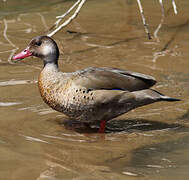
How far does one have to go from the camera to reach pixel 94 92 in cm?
554

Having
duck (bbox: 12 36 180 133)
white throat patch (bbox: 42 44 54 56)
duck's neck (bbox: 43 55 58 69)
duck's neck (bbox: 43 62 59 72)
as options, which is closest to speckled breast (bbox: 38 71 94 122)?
duck (bbox: 12 36 180 133)

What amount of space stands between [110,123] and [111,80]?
79 centimetres

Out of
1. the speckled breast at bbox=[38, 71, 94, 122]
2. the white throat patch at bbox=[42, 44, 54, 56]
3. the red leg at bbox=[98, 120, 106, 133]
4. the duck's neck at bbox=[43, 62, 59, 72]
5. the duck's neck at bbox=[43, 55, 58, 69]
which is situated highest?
the white throat patch at bbox=[42, 44, 54, 56]

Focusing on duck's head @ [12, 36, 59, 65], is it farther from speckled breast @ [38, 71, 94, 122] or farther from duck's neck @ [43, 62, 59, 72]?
speckled breast @ [38, 71, 94, 122]

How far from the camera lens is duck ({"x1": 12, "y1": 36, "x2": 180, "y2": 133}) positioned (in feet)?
18.0

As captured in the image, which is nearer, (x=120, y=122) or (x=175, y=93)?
(x=120, y=122)

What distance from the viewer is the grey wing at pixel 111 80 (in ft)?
18.3

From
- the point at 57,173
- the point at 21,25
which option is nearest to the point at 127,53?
the point at 21,25

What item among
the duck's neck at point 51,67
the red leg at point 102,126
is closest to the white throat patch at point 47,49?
the duck's neck at point 51,67

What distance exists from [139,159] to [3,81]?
10.2 feet

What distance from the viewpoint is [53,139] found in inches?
208

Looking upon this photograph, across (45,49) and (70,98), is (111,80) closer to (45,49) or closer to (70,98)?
(70,98)

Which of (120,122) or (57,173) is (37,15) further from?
(57,173)

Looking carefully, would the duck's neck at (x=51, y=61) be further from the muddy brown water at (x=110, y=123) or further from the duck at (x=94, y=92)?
the muddy brown water at (x=110, y=123)
